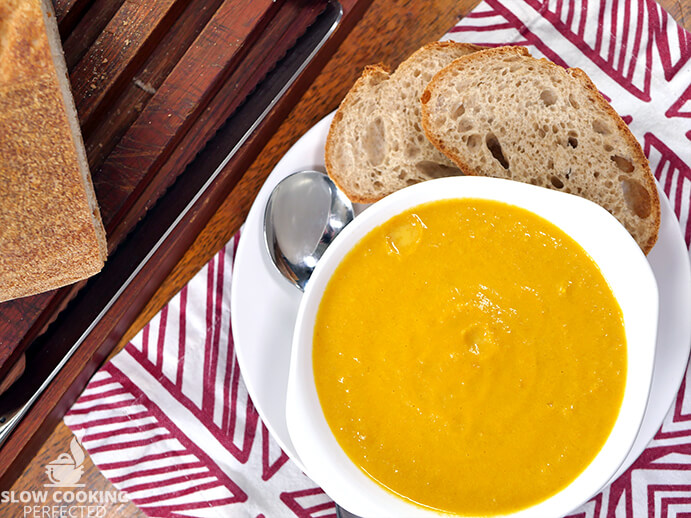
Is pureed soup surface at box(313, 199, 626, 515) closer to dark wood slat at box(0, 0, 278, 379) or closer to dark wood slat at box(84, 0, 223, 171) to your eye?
dark wood slat at box(0, 0, 278, 379)

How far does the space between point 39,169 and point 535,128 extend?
3.66 feet

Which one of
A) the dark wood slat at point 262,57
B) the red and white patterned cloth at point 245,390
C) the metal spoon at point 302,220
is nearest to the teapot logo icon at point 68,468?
the red and white patterned cloth at point 245,390

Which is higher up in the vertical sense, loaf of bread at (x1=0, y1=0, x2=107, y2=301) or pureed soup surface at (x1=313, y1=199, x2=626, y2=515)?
pureed soup surface at (x1=313, y1=199, x2=626, y2=515)

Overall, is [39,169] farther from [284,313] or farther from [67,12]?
[284,313]

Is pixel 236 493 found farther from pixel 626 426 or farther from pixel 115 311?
pixel 626 426

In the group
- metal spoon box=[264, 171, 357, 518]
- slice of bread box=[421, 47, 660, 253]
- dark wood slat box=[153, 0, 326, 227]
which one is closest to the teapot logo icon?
metal spoon box=[264, 171, 357, 518]

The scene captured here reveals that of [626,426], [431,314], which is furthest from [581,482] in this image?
[431,314]

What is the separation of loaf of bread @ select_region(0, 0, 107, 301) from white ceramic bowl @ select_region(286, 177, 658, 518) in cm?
54

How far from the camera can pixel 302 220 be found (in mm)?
1502

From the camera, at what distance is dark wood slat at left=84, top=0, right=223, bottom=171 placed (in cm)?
149

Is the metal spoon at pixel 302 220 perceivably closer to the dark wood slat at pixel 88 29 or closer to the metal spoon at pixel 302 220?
the metal spoon at pixel 302 220

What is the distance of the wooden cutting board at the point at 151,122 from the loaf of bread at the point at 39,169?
9 centimetres

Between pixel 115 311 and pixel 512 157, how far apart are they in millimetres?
1044

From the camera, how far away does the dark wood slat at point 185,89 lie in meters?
1.43
